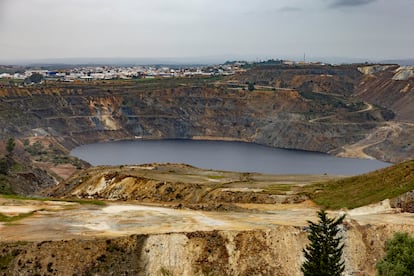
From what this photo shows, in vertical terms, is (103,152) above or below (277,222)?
below

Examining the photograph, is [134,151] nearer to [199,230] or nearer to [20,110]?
[20,110]

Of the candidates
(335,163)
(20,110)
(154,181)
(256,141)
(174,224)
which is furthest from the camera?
(256,141)

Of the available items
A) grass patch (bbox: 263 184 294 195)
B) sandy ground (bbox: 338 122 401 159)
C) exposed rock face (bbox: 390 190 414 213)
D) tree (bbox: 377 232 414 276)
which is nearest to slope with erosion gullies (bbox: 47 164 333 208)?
grass patch (bbox: 263 184 294 195)

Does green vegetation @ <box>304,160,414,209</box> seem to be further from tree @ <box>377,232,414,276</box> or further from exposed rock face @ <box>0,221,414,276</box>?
tree @ <box>377,232,414,276</box>

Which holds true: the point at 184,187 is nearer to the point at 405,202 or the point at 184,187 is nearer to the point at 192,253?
the point at 192,253

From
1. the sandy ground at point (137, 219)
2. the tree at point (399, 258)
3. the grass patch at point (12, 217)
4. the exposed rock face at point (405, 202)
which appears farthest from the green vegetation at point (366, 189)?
Answer: the grass patch at point (12, 217)

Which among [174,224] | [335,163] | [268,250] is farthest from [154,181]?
[335,163]
